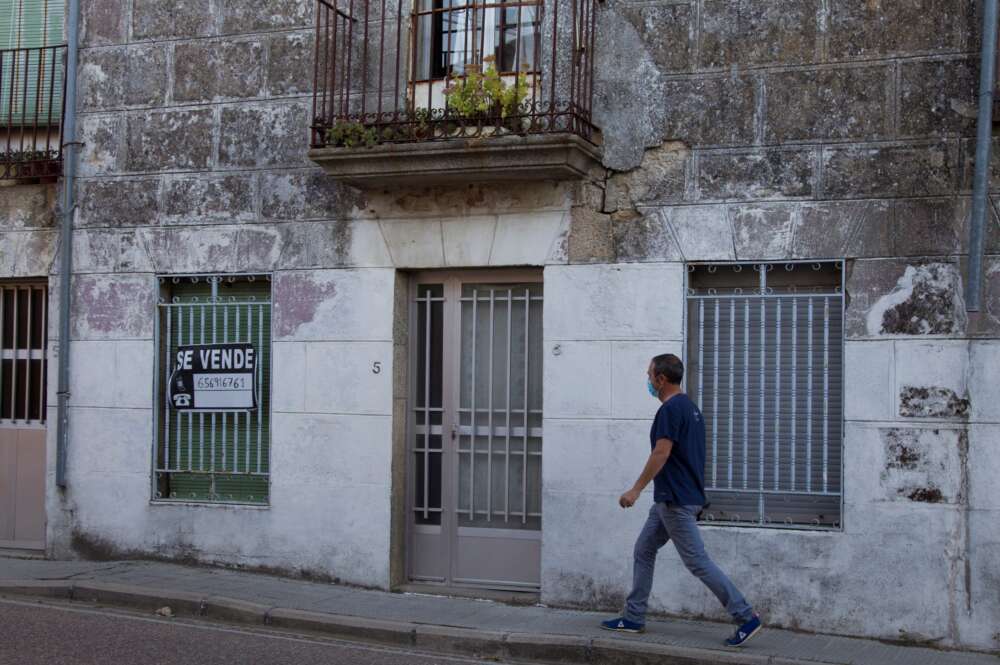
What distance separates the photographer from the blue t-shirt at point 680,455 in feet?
25.1

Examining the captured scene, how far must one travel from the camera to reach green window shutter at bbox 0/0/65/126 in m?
11.0

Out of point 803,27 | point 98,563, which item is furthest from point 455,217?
point 98,563

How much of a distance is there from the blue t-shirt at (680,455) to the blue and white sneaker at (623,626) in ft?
2.89

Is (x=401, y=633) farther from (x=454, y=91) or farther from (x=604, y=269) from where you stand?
(x=454, y=91)

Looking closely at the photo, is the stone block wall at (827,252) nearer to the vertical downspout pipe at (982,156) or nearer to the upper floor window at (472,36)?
the vertical downspout pipe at (982,156)

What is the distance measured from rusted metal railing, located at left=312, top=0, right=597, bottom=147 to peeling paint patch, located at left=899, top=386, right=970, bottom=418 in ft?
9.33

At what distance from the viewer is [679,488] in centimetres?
769

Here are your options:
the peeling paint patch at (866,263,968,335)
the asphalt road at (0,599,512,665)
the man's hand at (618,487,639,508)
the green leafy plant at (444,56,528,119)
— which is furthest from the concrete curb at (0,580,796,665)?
the green leafy plant at (444,56,528,119)

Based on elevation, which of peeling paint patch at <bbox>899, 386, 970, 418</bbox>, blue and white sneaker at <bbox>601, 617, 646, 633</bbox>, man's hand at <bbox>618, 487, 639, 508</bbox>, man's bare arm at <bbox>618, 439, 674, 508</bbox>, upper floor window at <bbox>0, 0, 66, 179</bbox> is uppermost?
upper floor window at <bbox>0, 0, 66, 179</bbox>

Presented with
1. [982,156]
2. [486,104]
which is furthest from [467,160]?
[982,156]

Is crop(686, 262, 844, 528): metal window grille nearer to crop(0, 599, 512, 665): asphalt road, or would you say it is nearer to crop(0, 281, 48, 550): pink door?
crop(0, 599, 512, 665): asphalt road

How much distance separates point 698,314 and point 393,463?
257cm

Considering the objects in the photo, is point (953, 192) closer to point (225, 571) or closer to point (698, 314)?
point (698, 314)

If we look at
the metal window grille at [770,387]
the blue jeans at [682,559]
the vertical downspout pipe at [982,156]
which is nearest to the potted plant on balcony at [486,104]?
the metal window grille at [770,387]
